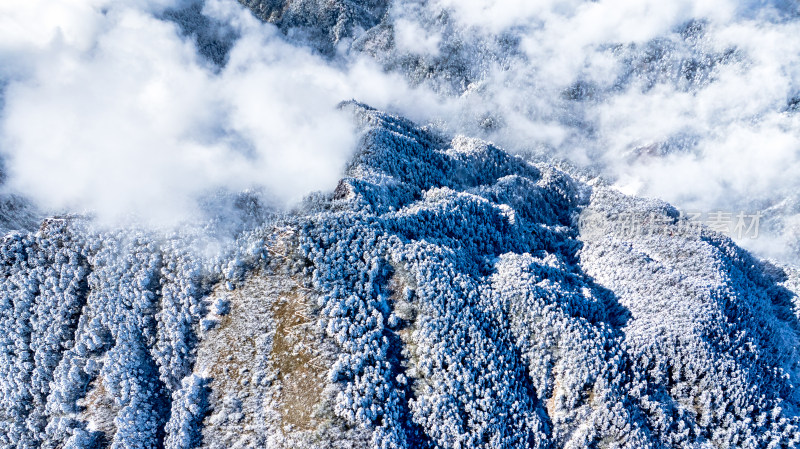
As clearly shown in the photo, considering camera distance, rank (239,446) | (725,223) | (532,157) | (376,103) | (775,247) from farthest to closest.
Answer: (376,103) < (532,157) < (725,223) < (775,247) < (239,446)

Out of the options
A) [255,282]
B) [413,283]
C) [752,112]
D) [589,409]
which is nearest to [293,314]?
[255,282]

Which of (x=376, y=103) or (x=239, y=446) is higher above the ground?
(x=376, y=103)

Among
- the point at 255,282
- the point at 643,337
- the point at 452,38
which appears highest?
the point at 452,38

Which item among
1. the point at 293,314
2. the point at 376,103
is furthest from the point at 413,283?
the point at 376,103

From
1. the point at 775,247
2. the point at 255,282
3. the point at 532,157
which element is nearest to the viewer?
the point at 255,282

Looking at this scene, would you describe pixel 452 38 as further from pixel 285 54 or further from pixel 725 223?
pixel 725 223

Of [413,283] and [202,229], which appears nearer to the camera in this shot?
[413,283]
